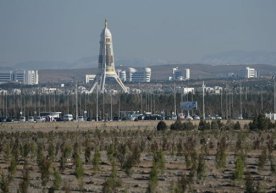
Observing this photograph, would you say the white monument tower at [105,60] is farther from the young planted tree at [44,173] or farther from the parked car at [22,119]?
the young planted tree at [44,173]

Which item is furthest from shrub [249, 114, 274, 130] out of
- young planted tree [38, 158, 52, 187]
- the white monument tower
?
the white monument tower

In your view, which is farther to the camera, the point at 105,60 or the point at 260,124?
the point at 105,60

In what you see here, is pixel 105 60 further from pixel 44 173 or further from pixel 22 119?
pixel 44 173

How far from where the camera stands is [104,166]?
26.7 m

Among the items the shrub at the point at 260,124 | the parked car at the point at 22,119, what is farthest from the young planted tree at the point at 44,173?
A: the parked car at the point at 22,119

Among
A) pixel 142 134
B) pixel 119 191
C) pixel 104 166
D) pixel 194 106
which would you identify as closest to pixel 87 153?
pixel 104 166

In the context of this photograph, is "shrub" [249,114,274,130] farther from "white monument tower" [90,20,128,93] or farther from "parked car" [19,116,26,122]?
"white monument tower" [90,20,128,93]

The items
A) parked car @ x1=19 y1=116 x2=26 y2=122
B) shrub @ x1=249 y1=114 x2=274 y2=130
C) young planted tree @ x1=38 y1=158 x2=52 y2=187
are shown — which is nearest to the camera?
young planted tree @ x1=38 y1=158 x2=52 y2=187

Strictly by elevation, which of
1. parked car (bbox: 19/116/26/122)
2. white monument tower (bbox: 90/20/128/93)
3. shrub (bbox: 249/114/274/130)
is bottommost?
parked car (bbox: 19/116/26/122)

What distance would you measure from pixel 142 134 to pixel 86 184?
89.0 ft

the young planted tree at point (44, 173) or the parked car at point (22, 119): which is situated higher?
the young planted tree at point (44, 173)

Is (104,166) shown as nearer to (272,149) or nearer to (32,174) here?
(32,174)

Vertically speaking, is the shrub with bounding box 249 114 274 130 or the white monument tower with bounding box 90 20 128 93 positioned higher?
the white monument tower with bounding box 90 20 128 93

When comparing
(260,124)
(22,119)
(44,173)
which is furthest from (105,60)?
(44,173)
